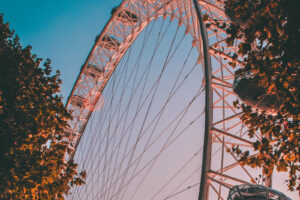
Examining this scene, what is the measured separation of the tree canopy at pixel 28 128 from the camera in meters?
9.45

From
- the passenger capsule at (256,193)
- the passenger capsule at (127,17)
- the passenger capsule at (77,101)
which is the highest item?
the passenger capsule at (127,17)

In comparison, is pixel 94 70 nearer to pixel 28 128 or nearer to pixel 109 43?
pixel 109 43

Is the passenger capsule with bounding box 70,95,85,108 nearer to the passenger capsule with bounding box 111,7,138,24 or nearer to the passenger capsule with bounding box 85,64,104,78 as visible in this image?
the passenger capsule with bounding box 85,64,104,78

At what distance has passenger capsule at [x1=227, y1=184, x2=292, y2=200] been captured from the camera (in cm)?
961

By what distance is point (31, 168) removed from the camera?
9805 mm

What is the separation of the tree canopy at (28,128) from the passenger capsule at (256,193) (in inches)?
223

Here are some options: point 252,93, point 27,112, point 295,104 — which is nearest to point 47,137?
point 27,112

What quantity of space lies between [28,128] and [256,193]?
7.66 meters

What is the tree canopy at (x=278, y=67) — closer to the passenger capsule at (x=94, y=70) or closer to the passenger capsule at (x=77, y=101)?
the passenger capsule at (x=94, y=70)

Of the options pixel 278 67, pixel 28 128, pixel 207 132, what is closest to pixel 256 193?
pixel 207 132

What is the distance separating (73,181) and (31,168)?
193 cm

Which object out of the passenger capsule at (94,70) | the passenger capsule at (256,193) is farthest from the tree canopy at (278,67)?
the passenger capsule at (94,70)

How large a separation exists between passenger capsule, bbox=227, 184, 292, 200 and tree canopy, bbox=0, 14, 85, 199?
5665mm

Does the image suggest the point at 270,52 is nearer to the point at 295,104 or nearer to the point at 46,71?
the point at 295,104
